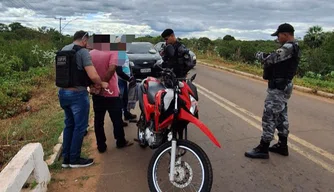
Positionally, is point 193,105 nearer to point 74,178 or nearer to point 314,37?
point 74,178

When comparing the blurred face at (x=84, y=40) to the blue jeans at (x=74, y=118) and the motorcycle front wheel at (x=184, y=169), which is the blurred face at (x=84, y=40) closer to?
the blue jeans at (x=74, y=118)

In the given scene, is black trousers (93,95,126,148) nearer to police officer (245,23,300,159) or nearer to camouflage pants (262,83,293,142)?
police officer (245,23,300,159)

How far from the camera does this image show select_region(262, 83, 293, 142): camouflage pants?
4707mm

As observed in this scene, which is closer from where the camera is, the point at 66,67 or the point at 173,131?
the point at 173,131

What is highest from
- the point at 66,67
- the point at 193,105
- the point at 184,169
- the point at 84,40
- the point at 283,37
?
the point at 283,37

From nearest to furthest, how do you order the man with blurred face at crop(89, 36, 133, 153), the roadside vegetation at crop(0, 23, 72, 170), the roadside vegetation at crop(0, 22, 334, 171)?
the man with blurred face at crop(89, 36, 133, 153) → the roadside vegetation at crop(0, 23, 72, 170) → the roadside vegetation at crop(0, 22, 334, 171)

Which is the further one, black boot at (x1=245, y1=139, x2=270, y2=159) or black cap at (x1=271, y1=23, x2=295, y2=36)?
black boot at (x1=245, y1=139, x2=270, y2=159)

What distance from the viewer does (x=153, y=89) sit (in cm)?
409

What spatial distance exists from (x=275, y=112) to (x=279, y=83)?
43 centimetres

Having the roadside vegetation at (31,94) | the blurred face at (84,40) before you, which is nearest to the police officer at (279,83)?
the roadside vegetation at (31,94)

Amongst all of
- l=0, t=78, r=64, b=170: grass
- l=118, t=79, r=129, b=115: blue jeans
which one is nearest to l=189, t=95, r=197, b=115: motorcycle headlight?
l=0, t=78, r=64, b=170: grass

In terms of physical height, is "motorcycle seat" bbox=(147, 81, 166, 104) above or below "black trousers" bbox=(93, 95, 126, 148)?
above

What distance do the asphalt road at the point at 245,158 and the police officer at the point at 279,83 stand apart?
202 mm

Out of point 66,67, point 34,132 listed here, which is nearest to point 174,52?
point 66,67
